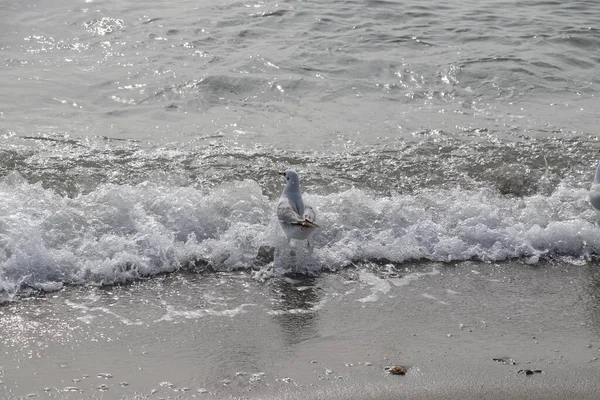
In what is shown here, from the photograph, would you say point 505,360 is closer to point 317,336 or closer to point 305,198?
point 317,336

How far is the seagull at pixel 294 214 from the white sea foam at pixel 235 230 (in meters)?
0.15

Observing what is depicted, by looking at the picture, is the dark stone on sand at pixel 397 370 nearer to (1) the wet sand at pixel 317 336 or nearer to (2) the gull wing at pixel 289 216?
(1) the wet sand at pixel 317 336

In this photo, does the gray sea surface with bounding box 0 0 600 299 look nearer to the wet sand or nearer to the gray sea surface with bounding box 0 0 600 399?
the gray sea surface with bounding box 0 0 600 399

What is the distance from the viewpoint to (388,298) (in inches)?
248

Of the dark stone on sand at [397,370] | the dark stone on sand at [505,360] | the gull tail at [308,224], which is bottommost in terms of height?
the dark stone on sand at [505,360]

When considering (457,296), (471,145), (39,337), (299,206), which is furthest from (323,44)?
(39,337)

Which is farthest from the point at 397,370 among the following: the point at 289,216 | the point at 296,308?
the point at 289,216

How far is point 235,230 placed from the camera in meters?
7.28

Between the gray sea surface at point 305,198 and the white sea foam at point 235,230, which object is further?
the white sea foam at point 235,230

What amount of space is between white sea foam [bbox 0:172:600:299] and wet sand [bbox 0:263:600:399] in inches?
9.5

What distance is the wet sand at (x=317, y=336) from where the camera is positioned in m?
4.91

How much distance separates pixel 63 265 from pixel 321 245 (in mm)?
2065

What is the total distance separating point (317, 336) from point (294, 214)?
1607 millimetres

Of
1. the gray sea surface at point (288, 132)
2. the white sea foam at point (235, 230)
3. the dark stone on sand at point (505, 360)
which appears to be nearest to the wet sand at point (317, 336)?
the dark stone on sand at point (505, 360)
